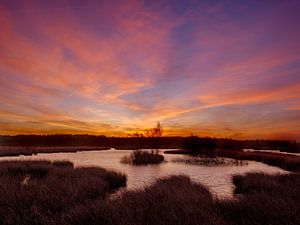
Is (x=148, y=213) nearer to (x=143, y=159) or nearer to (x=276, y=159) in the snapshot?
(x=143, y=159)

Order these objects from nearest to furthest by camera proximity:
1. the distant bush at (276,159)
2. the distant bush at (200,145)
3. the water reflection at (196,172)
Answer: the water reflection at (196,172) → the distant bush at (276,159) → the distant bush at (200,145)

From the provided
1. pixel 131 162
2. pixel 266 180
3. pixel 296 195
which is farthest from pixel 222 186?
pixel 131 162

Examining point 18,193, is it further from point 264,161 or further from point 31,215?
point 264,161

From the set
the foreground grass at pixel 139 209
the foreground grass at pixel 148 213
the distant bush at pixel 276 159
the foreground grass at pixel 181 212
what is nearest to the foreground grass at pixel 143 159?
the distant bush at pixel 276 159

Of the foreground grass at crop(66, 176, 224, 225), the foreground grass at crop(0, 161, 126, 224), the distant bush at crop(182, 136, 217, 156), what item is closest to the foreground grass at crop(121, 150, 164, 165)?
the foreground grass at crop(0, 161, 126, 224)

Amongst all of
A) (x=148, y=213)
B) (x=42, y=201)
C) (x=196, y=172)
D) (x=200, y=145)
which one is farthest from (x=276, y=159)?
(x=42, y=201)

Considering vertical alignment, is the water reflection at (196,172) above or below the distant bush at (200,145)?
below

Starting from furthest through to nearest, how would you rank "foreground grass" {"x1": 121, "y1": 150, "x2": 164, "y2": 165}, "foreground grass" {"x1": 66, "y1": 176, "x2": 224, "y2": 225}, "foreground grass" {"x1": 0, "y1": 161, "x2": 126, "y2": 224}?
"foreground grass" {"x1": 121, "y1": 150, "x2": 164, "y2": 165} < "foreground grass" {"x1": 0, "y1": 161, "x2": 126, "y2": 224} < "foreground grass" {"x1": 66, "y1": 176, "x2": 224, "y2": 225}

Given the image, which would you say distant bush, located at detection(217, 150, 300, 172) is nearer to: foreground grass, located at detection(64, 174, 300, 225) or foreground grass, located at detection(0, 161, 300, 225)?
foreground grass, located at detection(0, 161, 300, 225)

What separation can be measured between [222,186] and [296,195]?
729cm

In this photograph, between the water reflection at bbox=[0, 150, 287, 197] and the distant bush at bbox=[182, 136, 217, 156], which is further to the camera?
the distant bush at bbox=[182, 136, 217, 156]

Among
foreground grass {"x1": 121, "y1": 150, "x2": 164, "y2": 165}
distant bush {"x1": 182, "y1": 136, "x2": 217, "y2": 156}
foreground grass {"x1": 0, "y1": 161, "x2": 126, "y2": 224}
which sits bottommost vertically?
foreground grass {"x1": 0, "y1": 161, "x2": 126, "y2": 224}

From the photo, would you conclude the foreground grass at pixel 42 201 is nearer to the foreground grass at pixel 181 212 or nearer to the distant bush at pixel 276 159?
the foreground grass at pixel 181 212

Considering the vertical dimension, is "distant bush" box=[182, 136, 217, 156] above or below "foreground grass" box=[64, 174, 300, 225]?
above
